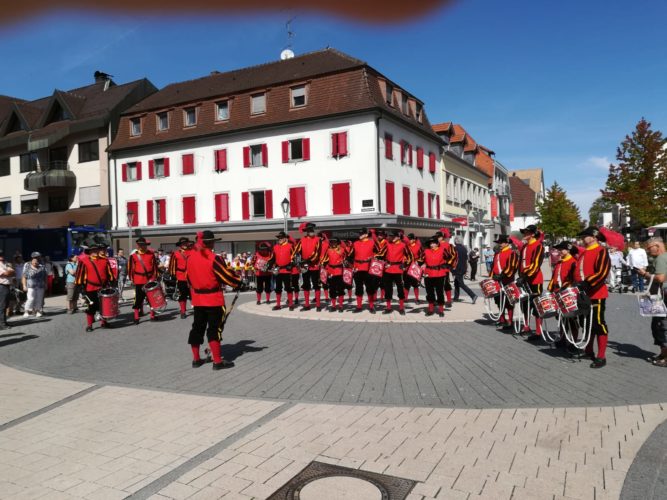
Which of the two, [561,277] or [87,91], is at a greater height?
[87,91]

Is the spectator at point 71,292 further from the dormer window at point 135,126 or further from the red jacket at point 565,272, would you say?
the dormer window at point 135,126

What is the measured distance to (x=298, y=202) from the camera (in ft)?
94.9

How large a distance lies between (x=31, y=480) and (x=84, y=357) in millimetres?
4790

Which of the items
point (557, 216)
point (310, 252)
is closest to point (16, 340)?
point (310, 252)

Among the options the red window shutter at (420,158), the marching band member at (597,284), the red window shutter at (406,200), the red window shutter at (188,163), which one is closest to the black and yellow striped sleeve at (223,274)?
the marching band member at (597,284)

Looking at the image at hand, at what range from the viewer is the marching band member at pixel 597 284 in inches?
269

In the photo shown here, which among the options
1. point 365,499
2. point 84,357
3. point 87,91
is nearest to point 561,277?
point 365,499

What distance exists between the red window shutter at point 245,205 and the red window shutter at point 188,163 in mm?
4258

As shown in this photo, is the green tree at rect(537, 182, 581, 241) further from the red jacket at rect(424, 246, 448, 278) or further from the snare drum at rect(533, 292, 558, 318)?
the snare drum at rect(533, 292, 558, 318)

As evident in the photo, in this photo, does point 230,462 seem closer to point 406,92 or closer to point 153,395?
point 153,395

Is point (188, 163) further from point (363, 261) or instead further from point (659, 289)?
point (659, 289)

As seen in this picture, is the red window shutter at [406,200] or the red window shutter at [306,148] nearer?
the red window shutter at [306,148]

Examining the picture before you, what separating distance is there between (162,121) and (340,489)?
34.0 m

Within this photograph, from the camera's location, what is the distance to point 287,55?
111 feet
